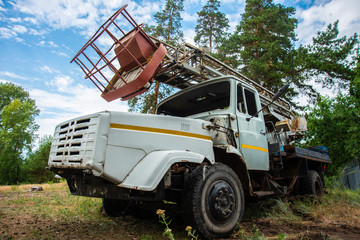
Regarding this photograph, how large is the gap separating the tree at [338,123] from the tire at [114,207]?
13758 millimetres

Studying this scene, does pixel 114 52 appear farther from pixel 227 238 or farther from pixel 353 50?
pixel 353 50

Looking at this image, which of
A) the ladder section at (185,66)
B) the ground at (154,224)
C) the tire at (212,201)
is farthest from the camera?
the ladder section at (185,66)

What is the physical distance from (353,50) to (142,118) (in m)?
16.8

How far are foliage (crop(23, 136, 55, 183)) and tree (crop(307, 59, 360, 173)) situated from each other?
34369 millimetres

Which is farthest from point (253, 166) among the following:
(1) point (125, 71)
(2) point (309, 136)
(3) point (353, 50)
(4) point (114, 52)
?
(3) point (353, 50)

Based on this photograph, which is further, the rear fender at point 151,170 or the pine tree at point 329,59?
the pine tree at point 329,59

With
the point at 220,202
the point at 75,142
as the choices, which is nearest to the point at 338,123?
the point at 220,202

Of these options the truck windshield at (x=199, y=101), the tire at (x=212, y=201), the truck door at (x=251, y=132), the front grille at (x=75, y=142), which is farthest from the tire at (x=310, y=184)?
the front grille at (x=75, y=142)

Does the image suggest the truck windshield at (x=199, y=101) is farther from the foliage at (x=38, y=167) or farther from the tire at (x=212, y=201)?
the foliage at (x=38, y=167)

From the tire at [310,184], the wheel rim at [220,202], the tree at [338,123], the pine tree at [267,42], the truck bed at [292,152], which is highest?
the pine tree at [267,42]

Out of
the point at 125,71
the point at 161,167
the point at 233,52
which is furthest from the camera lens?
the point at 233,52

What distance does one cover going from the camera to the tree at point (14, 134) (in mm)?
32875

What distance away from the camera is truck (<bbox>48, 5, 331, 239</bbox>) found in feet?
8.90

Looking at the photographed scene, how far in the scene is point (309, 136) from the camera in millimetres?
15906
